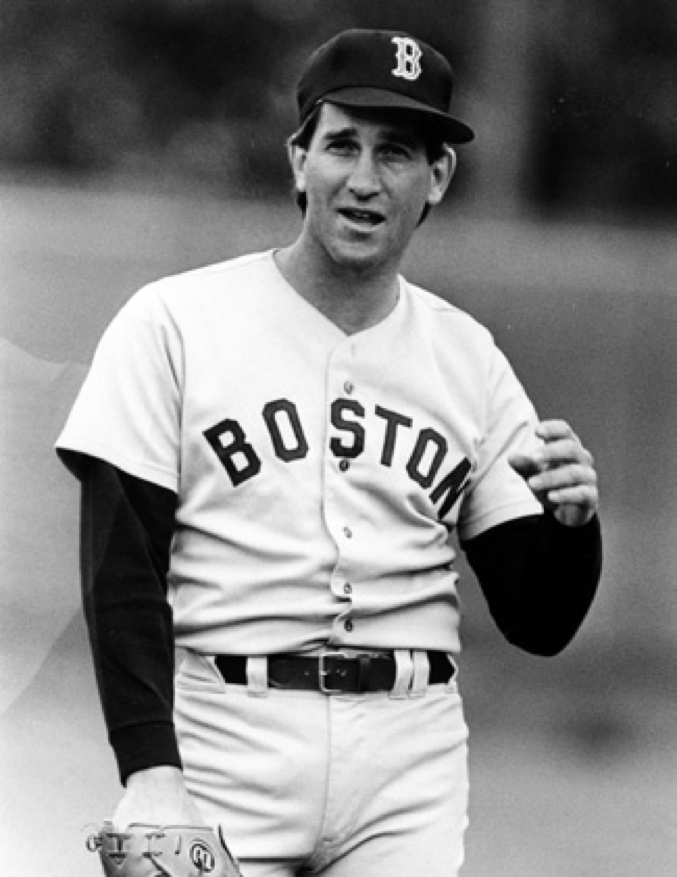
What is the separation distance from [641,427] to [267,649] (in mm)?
1316

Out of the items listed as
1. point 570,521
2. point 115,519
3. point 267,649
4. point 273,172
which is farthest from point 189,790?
point 273,172

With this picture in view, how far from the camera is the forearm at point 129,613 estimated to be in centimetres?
217

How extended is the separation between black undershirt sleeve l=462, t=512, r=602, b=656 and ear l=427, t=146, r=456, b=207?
1.33 ft

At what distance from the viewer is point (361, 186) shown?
236 cm

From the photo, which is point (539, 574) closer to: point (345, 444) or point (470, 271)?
point (345, 444)

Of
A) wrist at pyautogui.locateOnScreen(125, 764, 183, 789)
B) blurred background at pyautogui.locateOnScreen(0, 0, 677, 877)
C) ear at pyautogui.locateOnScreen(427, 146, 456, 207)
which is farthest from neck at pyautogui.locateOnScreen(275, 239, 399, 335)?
blurred background at pyautogui.locateOnScreen(0, 0, 677, 877)

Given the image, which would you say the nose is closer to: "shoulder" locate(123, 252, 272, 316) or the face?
the face

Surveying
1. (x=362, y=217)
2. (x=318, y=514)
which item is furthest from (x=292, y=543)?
(x=362, y=217)

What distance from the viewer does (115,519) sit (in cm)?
222

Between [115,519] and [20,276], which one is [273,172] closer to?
[20,276]

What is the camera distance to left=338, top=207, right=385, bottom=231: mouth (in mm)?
2377

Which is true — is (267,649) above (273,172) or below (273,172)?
below

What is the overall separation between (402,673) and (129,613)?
Result: 354mm

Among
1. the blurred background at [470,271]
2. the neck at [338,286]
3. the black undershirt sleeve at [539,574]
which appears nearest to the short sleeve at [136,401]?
the neck at [338,286]
